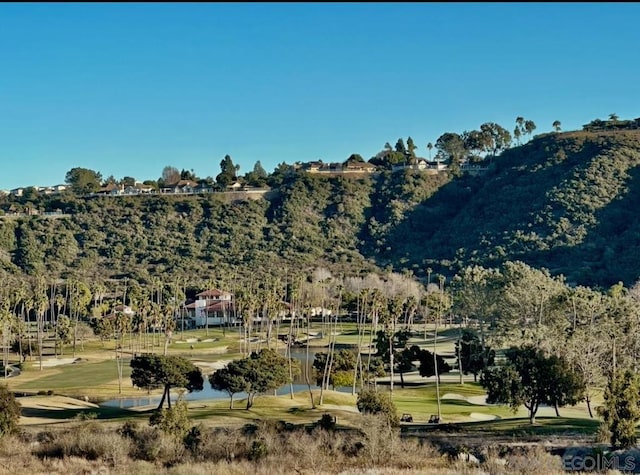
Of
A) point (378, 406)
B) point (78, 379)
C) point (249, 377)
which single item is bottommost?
point (78, 379)

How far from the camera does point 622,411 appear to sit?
36.8 m

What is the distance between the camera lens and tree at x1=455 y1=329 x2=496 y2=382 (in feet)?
224

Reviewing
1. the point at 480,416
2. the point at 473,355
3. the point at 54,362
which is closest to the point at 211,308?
the point at 54,362

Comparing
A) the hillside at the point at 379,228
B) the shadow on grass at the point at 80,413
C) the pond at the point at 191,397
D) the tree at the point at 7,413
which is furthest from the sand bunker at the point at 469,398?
the hillside at the point at 379,228

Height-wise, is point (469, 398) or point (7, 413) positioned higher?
point (7, 413)

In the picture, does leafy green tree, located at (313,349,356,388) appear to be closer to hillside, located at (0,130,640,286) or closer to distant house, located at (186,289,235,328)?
distant house, located at (186,289,235,328)

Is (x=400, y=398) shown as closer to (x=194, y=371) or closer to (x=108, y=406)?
(x=194, y=371)

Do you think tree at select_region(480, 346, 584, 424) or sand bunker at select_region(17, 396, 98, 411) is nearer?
tree at select_region(480, 346, 584, 424)

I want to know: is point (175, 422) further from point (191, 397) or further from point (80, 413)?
point (191, 397)

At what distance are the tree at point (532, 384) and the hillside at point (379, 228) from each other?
8572 centimetres

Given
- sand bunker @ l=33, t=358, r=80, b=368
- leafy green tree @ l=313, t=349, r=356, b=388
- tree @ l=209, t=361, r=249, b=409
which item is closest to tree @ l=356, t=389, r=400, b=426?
tree @ l=209, t=361, r=249, b=409

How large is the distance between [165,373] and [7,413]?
14.0m

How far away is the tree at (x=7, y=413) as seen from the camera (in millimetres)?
39312

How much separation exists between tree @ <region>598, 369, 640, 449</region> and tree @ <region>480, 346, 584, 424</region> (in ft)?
28.7
